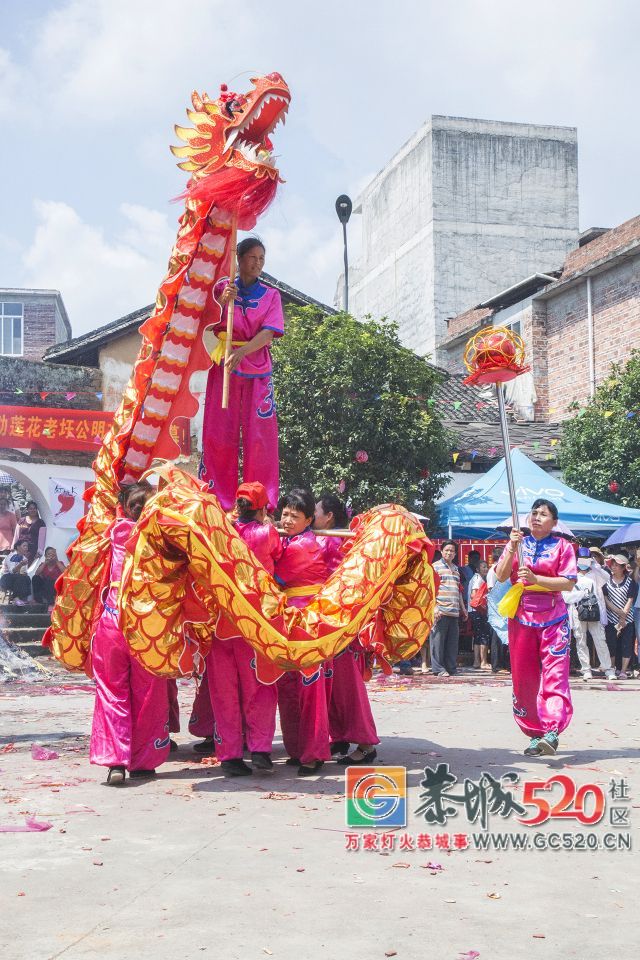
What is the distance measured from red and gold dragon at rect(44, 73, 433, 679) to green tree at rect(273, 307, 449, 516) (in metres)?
8.39

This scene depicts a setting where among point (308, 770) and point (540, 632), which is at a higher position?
point (540, 632)

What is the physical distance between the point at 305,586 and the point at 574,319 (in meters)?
18.4

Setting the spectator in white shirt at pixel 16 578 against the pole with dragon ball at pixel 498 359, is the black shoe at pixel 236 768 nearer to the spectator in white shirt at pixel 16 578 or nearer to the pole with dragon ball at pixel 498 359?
the pole with dragon ball at pixel 498 359

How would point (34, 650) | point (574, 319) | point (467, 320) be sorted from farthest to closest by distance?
point (467, 320), point (574, 319), point (34, 650)

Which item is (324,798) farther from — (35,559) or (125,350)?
(125,350)

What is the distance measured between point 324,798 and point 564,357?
1957 cm

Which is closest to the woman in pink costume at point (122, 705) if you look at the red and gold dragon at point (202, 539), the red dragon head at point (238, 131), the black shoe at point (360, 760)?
the red and gold dragon at point (202, 539)

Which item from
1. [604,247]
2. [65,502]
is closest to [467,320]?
[604,247]

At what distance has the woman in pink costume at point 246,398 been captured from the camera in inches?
253

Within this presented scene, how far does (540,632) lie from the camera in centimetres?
659

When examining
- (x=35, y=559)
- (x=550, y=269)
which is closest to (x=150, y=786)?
(x=35, y=559)

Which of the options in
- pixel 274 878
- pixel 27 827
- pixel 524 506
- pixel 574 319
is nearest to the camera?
pixel 274 878

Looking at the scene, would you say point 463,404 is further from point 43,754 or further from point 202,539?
point 202,539

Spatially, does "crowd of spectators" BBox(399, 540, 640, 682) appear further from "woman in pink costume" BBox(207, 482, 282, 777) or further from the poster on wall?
"woman in pink costume" BBox(207, 482, 282, 777)
